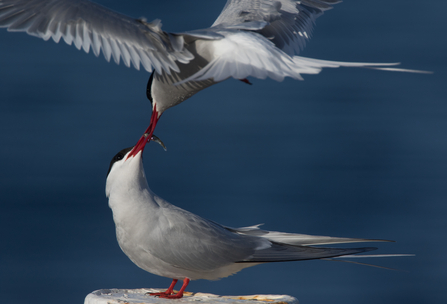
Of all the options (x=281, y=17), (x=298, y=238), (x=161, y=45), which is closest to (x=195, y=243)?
(x=298, y=238)

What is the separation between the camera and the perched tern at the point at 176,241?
142 centimetres

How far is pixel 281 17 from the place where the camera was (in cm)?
171

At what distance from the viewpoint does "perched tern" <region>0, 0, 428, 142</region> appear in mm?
1199

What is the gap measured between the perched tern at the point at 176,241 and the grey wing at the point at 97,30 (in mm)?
249

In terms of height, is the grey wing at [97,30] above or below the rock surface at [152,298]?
above

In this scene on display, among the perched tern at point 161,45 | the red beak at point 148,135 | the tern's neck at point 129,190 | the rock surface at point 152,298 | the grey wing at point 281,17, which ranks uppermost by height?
the grey wing at point 281,17

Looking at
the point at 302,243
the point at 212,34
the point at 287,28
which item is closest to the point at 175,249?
the point at 302,243

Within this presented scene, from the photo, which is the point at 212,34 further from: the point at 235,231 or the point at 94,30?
the point at 235,231

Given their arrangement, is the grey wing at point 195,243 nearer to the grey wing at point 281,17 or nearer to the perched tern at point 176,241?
the perched tern at point 176,241

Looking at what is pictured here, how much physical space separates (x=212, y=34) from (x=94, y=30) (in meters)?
0.28

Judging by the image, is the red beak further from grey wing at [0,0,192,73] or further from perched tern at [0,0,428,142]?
grey wing at [0,0,192,73]

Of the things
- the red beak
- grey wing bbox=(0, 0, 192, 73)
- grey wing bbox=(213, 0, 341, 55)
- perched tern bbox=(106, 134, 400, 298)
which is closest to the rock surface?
perched tern bbox=(106, 134, 400, 298)

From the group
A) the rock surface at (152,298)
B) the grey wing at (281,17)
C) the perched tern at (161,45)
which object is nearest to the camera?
the perched tern at (161,45)

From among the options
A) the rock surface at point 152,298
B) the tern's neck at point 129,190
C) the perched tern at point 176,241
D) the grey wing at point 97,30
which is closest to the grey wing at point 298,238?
the perched tern at point 176,241
